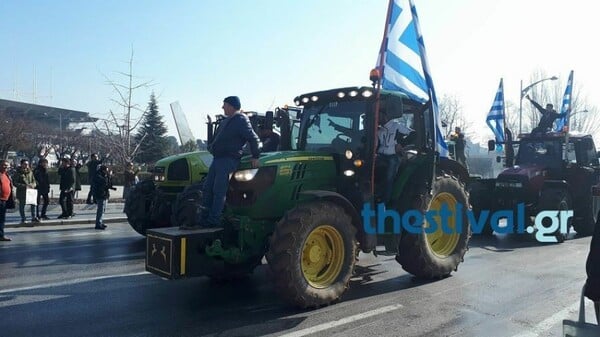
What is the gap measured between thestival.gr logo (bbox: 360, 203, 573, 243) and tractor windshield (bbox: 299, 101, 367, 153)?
96cm

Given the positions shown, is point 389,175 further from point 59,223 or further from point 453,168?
point 59,223

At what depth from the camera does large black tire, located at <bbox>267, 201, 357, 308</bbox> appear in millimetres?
5258

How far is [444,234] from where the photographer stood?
769 centimetres

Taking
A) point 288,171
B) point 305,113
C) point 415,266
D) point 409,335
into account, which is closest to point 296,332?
point 409,335

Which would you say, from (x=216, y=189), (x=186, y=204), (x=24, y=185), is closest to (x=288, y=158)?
(x=216, y=189)

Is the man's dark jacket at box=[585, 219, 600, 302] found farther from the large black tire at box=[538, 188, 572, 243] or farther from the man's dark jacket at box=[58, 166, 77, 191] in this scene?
the man's dark jacket at box=[58, 166, 77, 191]

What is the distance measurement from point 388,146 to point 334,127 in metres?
0.79

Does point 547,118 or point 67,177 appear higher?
point 547,118

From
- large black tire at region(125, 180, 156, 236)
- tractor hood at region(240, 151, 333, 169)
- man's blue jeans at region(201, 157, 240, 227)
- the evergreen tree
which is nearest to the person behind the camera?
man's blue jeans at region(201, 157, 240, 227)

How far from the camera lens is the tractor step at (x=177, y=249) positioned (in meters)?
5.16

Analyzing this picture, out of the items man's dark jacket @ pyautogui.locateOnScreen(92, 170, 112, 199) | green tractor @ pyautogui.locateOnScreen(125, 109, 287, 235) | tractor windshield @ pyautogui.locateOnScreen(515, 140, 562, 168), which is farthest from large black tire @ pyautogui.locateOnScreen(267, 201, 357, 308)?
man's dark jacket @ pyautogui.locateOnScreen(92, 170, 112, 199)

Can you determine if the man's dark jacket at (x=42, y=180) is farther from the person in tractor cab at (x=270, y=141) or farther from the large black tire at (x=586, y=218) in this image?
the large black tire at (x=586, y=218)

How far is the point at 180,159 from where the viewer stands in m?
11.3

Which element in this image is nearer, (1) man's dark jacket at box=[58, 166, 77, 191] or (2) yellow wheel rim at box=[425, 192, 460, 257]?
(2) yellow wheel rim at box=[425, 192, 460, 257]
